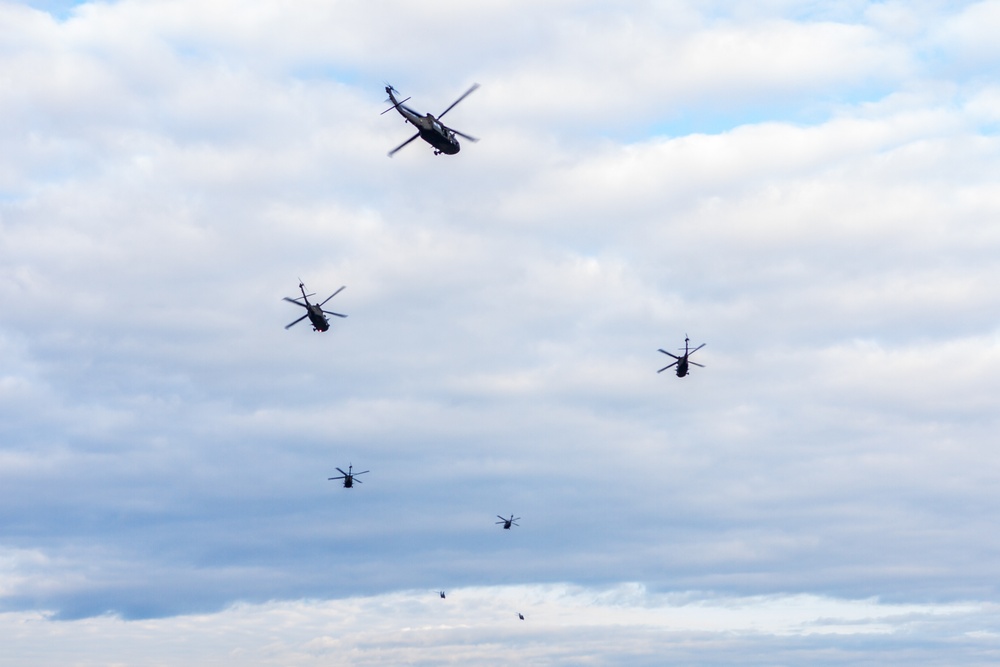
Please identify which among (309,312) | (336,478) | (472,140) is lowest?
(336,478)

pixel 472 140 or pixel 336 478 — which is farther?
pixel 336 478

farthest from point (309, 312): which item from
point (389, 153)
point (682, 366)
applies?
point (682, 366)

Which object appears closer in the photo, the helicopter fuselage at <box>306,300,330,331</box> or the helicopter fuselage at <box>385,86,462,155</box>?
the helicopter fuselage at <box>385,86,462,155</box>

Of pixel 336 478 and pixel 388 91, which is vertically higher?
pixel 388 91

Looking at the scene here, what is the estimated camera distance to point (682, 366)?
16275 centimetres

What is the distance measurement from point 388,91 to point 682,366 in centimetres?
5715

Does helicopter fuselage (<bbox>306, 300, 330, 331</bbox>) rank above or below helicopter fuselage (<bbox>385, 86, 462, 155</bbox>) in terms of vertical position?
below

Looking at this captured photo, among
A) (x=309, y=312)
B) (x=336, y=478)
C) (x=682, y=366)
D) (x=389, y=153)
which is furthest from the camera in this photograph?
(x=336, y=478)

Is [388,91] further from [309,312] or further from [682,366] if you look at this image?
[682,366]

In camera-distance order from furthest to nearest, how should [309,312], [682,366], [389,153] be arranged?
[682,366], [309,312], [389,153]

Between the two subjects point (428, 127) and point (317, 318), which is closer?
point (428, 127)

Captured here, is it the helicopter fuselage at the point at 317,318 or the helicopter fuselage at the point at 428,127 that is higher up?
the helicopter fuselage at the point at 428,127

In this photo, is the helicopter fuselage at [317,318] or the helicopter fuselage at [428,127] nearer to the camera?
the helicopter fuselage at [428,127]

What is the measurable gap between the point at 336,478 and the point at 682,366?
55594 mm
